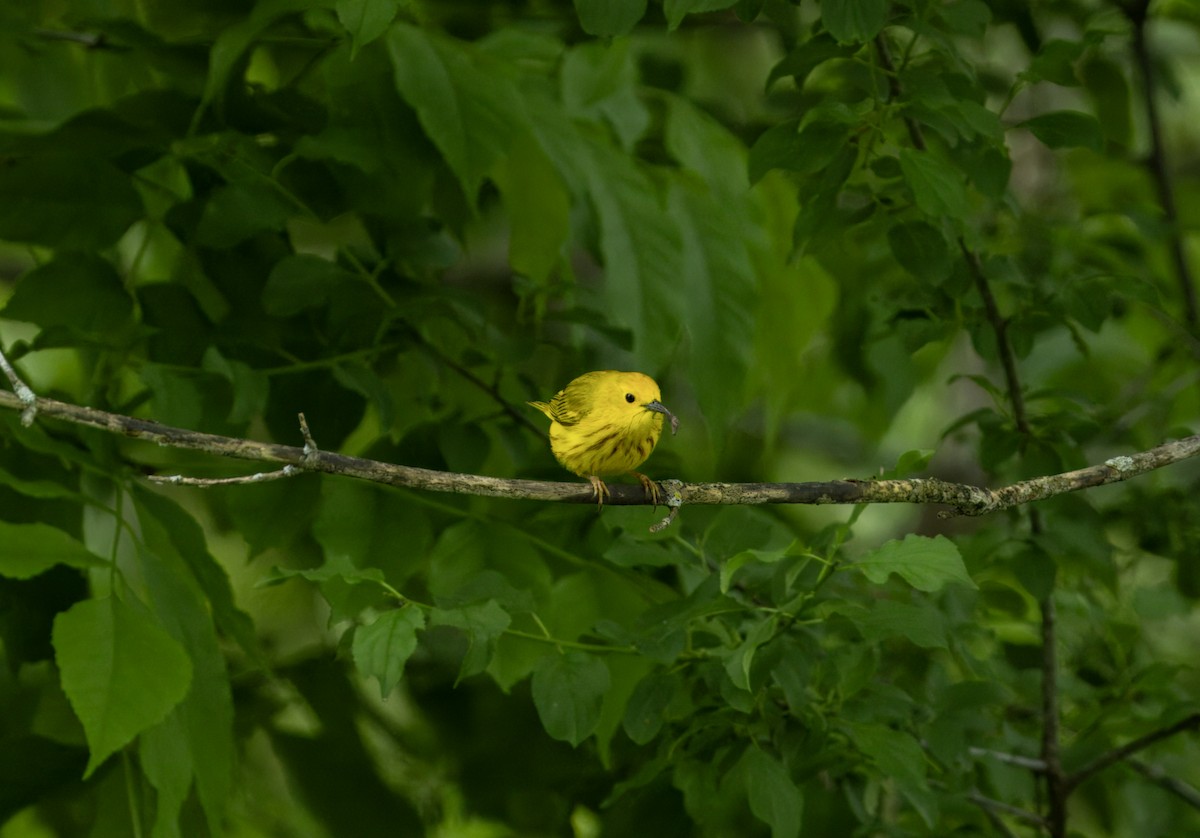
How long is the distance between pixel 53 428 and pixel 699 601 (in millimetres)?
1250

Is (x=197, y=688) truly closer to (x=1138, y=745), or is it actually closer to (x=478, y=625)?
(x=478, y=625)

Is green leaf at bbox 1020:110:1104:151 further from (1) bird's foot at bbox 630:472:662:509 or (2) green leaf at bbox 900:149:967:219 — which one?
(1) bird's foot at bbox 630:472:662:509

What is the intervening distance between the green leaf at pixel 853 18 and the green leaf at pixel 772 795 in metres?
1.13

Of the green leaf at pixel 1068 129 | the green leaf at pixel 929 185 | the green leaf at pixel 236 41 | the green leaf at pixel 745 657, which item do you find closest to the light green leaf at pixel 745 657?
the green leaf at pixel 745 657

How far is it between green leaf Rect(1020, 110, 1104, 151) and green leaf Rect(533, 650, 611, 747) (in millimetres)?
1200

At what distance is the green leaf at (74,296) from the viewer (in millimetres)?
2518

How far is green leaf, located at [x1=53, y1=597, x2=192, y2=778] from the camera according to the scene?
1876mm

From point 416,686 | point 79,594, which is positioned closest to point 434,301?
point 79,594

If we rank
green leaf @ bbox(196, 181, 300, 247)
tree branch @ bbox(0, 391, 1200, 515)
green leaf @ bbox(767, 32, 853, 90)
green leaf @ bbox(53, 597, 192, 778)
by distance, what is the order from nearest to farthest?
tree branch @ bbox(0, 391, 1200, 515)
green leaf @ bbox(53, 597, 192, 778)
green leaf @ bbox(767, 32, 853, 90)
green leaf @ bbox(196, 181, 300, 247)

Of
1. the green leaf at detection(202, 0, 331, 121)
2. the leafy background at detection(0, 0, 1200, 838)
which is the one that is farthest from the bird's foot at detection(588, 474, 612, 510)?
the green leaf at detection(202, 0, 331, 121)

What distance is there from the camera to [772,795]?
205 cm

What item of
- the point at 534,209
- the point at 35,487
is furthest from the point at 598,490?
the point at 534,209

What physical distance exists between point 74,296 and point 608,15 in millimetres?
1248

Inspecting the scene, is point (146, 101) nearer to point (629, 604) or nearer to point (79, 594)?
point (79, 594)
